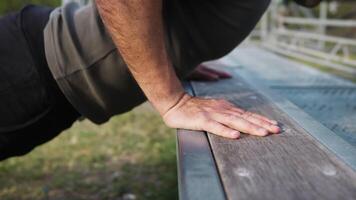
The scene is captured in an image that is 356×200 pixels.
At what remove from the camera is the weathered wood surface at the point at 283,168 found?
3.15 feet

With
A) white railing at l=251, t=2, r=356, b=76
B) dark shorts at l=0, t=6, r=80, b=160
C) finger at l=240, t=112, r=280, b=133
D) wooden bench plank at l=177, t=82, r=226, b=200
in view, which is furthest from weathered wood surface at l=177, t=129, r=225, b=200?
white railing at l=251, t=2, r=356, b=76

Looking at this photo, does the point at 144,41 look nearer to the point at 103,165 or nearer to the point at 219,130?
the point at 219,130

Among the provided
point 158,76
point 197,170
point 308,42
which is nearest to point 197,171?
point 197,170

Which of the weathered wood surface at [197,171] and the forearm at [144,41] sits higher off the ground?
the forearm at [144,41]

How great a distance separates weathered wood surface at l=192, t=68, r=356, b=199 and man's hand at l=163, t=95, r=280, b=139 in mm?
28

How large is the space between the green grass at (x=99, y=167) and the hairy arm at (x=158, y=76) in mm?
1849

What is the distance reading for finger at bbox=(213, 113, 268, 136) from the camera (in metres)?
1.37

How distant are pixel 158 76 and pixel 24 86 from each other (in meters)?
0.61

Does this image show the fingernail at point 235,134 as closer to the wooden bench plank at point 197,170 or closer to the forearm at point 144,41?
the wooden bench plank at point 197,170

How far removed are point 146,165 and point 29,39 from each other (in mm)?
2164

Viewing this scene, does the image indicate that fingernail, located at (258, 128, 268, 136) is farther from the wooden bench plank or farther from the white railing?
the white railing

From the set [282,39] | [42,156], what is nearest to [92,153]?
Answer: [42,156]

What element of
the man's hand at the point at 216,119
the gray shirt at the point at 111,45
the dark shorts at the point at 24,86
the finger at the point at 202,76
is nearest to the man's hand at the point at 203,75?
the finger at the point at 202,76

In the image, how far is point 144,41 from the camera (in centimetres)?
149
